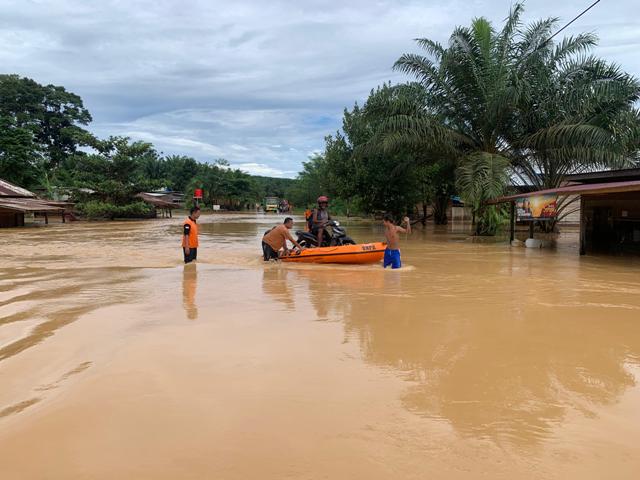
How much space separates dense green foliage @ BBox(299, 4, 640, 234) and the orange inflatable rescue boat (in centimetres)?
637

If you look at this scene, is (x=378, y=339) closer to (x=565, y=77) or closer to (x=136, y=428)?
(x=136, y=428)

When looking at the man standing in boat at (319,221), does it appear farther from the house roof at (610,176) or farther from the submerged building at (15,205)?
the submerged building at (15,205)

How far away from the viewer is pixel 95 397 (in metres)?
3.92

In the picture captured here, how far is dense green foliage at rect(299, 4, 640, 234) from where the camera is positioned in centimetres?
1686

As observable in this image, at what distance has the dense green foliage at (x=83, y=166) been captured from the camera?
3491cm

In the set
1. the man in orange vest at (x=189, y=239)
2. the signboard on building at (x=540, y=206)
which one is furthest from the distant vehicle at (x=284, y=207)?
the man in orange vest at (x=189, y=239)

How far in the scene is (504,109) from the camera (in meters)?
17.3

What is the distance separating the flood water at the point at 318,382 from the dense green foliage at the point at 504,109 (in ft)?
32.2

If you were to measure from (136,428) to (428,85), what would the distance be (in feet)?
58.2

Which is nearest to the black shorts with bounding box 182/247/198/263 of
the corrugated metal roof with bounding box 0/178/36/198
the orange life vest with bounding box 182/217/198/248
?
the orange life vest with bounding box 182/217/198/248

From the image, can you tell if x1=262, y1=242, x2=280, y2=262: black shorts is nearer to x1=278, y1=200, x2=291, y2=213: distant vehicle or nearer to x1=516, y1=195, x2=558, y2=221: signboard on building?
x1=516, y1=195, x2=558, y2=221: signboard on building

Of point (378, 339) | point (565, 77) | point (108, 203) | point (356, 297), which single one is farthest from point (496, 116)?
point (108, 203)

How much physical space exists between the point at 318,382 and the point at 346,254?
7.09m

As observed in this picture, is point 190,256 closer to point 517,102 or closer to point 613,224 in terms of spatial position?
point 517,102
